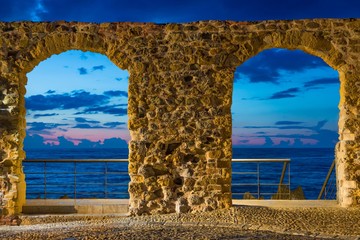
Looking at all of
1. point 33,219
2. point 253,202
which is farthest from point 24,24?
point 253,202

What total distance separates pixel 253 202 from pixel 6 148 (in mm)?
3811

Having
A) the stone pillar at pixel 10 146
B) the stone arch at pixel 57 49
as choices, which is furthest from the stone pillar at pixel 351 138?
the stone pillar at pixel 10 146

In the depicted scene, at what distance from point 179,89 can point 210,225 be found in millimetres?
2039

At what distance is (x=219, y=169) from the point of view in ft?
23.3

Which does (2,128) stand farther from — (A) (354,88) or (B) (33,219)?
(A) (354,88)

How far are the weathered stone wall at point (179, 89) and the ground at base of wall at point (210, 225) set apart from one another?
43cm

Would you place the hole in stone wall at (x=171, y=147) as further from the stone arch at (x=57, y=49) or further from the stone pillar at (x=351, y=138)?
the stone pillar at (x=351, y=138)

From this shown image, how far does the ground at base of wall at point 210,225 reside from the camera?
17.6 ft

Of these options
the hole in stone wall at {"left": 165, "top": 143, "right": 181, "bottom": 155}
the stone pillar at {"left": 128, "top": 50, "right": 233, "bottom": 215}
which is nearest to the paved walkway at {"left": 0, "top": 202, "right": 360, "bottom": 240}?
the stone pillar at {"left": 128, "top": 50, "right": 233, "bottom": 215}

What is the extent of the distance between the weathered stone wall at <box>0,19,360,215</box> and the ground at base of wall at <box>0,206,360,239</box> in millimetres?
434

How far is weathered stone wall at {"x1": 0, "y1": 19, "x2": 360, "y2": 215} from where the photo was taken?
7137 mm

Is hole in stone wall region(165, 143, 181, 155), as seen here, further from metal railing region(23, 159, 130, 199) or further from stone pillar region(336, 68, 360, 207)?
stone pillar region(336, 68, 360, 207)

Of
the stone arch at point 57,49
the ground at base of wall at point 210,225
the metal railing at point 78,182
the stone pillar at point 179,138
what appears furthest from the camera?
the metal railing at point 78,182

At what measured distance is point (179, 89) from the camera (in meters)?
7.22
